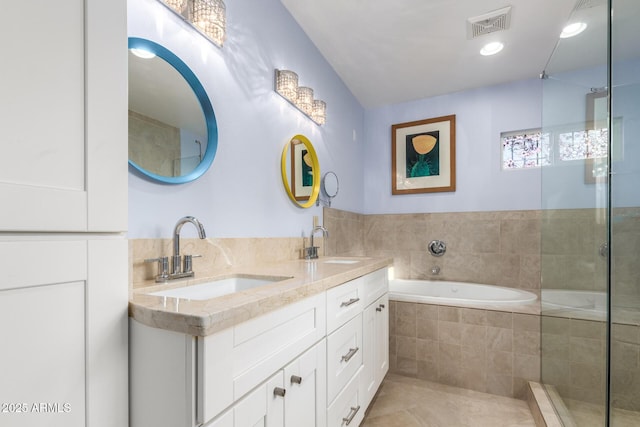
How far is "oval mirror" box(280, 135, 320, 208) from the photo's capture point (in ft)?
6.26

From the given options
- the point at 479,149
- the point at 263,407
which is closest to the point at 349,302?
the point at 263,407

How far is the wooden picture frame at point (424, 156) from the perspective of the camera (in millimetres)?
3066

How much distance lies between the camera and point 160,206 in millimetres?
1113

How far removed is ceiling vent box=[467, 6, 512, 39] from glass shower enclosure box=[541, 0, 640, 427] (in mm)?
346

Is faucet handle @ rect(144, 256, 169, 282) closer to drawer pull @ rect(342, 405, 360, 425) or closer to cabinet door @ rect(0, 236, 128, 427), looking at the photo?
cabinet door @ rect(0, 236, 128, 427)

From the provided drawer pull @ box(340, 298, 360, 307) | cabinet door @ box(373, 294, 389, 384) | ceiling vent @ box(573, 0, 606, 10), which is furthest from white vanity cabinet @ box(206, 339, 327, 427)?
ceiling vent @ box(573, 0, 606, 10)

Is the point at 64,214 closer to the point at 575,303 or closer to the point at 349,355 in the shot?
the point at 349,355

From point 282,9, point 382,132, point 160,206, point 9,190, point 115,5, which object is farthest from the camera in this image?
point 382,132

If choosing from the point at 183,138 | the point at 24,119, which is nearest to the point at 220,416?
the point at 24,119

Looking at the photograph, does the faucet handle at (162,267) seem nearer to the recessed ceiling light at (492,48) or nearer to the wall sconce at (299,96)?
the wall sconce at (299,96)

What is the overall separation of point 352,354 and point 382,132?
102 inches

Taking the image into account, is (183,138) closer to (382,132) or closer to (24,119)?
(24,119)

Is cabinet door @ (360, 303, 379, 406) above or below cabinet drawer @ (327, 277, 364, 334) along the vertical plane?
below

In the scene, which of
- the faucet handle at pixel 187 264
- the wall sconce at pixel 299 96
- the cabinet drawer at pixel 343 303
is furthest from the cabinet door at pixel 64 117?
the wall sconce at pixel 299 96
